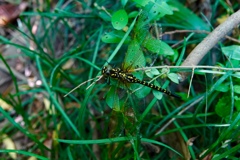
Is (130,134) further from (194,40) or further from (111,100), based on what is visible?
(194,40)

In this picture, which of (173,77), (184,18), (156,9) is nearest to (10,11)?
(184,18)

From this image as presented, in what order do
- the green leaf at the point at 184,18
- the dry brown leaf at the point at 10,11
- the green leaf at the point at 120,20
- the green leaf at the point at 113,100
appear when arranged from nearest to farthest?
1. the green leaf at the point at 113,100
2. the green leaf at the point at 120,20
3. the green leaf at the point at 184,18
4. the dry brown leaf at the point at 10,11

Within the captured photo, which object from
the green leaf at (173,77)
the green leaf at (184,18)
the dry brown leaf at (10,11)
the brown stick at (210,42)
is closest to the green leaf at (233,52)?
the brown stick at (210,42)

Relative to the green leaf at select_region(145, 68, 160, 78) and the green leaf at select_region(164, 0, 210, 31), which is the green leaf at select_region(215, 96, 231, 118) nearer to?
the green leaf at select_region(145, 68, 160, 78)

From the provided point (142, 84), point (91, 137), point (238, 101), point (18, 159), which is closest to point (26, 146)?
point (18, 159)

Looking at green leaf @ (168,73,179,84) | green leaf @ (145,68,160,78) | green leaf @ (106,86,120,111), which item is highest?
green leaf @ (145,68,160,78)

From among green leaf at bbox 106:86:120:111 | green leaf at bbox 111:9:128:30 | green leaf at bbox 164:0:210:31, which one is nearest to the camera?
green leaf at bbox 106:86:120:111

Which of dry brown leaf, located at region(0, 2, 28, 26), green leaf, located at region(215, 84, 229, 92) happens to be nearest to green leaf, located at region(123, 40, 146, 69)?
green leaf, located at region(215, 84, 229, 92)

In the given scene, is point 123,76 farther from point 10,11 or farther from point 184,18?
point 10,11

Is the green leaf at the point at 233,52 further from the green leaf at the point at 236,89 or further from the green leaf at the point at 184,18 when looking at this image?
the green leaf at the point at 184,18
